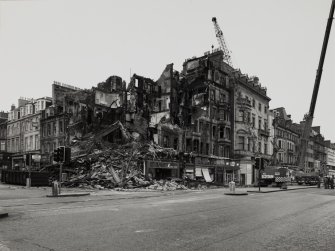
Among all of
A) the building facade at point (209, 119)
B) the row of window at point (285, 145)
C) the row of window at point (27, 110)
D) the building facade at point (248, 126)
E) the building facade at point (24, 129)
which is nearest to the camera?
the building facade at point (209, 119)

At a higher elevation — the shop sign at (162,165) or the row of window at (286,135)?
the row of window at (286,135)

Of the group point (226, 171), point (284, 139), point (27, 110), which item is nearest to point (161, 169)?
point (226, 171)

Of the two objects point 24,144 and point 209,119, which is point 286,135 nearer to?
point 209,119

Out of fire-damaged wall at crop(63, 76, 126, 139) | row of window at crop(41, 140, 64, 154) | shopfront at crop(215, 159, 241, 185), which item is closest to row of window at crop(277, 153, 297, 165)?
shopfront at crop(215, 159, 241, 185)

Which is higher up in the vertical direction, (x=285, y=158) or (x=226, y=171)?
(x=285, y=158)

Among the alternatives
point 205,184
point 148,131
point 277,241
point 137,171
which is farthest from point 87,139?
point 277,241

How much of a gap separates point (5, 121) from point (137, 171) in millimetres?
48966

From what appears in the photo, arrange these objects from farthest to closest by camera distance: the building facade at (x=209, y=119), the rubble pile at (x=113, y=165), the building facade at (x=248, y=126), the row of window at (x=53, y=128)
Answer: the building facade at (x=248, y=126) < the row of window at (x=53, y=128) < the building facade at (x=209, y=119) < the rubble pile at (x=113, y=165)

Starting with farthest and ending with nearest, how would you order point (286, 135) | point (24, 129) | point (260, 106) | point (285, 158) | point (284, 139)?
point (286, 135)
point (285, 158)
point (284, 139)
point (260, 106)
point (24, 129)

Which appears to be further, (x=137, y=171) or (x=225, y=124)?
(x=225, y=124)

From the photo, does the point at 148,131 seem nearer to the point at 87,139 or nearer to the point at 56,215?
the point at 87,139

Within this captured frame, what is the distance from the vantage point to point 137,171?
38656mm

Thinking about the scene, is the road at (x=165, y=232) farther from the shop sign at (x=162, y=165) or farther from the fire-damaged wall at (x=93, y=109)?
the fire-damaged wall at (x=93, y=109)

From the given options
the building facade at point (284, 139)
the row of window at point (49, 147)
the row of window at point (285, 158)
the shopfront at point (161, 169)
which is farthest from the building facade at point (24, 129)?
the row of window at point (285, 158)
